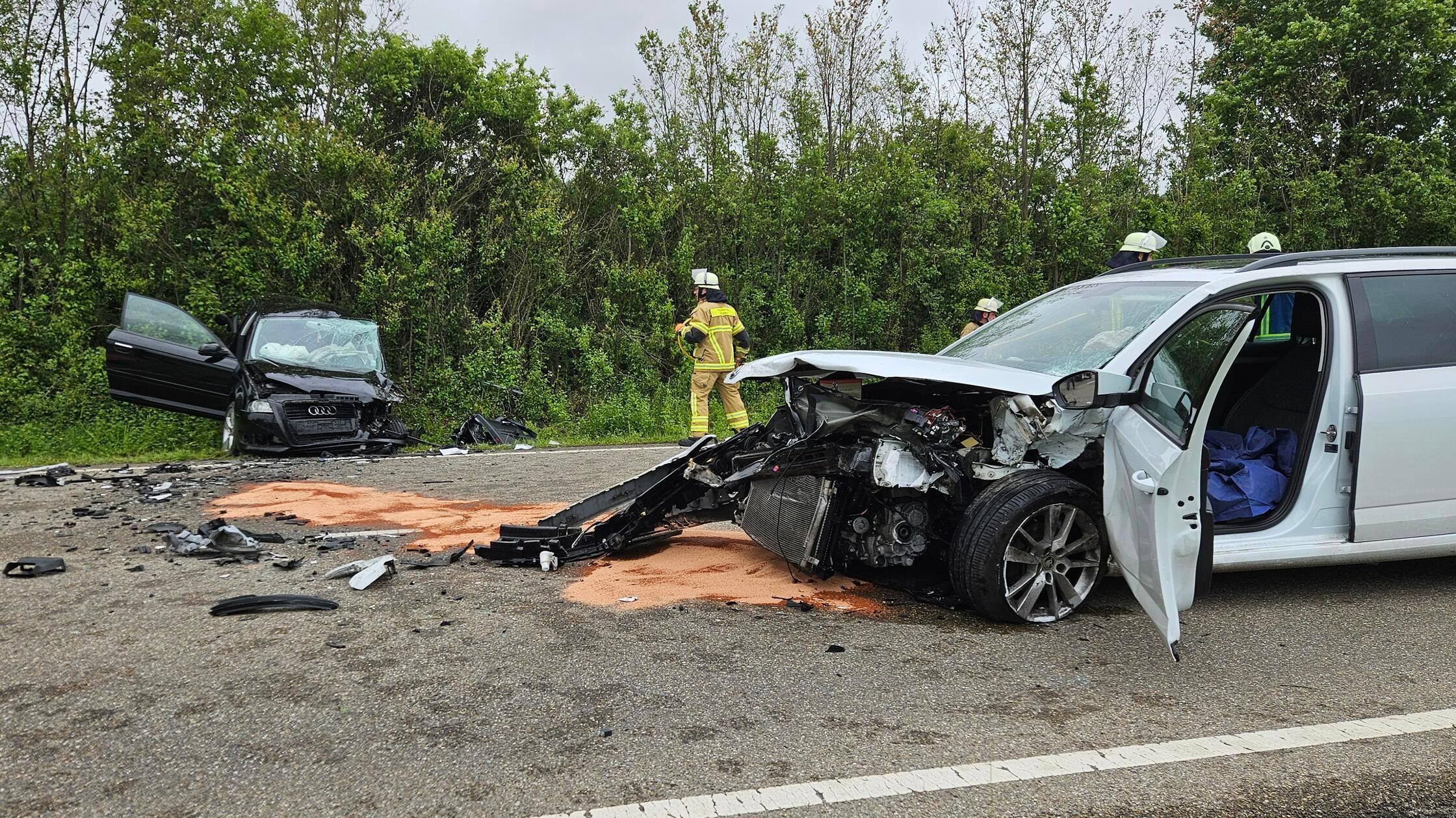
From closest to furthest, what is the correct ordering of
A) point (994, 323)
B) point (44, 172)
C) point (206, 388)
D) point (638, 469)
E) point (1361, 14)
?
point (994, 323) < point (638, 469) < point (206, 388) < point (44, 172) < point (1361, 14)

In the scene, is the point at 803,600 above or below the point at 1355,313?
below

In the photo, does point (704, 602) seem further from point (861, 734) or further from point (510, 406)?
point (510, 406)

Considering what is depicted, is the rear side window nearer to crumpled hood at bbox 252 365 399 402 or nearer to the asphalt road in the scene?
the asphalt road

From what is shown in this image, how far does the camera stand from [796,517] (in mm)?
4914

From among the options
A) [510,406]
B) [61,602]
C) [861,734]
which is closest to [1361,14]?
[510,406]

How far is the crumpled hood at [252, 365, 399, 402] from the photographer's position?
10.5 m

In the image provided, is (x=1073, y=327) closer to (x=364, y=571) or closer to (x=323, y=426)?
(x=364, y=571)

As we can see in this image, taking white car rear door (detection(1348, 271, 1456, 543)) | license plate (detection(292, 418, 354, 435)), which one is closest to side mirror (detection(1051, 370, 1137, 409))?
white car rear door (detection(1348, 271, 1456, 543))

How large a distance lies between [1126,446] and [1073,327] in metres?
1.23

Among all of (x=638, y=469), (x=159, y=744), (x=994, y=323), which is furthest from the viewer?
(x=638, y=469)

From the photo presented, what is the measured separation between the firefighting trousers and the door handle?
733 centimetres

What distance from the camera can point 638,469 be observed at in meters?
9.47

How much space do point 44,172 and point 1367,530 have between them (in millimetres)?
16479

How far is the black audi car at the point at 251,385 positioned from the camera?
1034 centimetres
